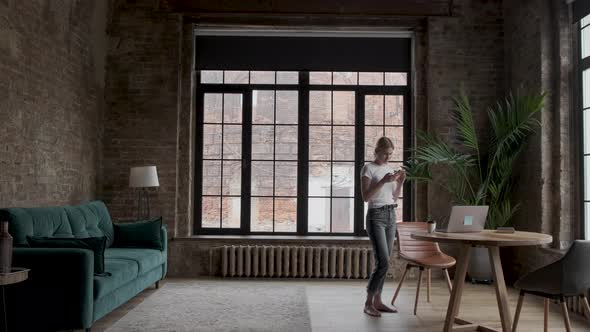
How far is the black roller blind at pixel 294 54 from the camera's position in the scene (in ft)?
26.2

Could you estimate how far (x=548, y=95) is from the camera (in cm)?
669

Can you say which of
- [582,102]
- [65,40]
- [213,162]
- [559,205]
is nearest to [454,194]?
[559,205]

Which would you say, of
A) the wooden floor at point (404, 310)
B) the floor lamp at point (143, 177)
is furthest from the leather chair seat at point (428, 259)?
the floor lamp at point (143, 177)

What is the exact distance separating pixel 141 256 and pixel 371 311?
243 cm

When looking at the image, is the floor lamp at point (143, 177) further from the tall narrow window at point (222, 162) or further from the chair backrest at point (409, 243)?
the chair backrest at point (409, 243)

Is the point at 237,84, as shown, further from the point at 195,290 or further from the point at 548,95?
the point at 548,95

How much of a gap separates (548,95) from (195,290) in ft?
15.9

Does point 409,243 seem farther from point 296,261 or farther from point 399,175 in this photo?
point 296,261

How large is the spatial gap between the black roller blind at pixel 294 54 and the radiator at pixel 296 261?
258cm

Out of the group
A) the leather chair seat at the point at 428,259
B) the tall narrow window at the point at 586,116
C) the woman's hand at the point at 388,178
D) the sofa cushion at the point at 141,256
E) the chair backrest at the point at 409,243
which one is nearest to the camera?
the woman's hand at the point at 388,178

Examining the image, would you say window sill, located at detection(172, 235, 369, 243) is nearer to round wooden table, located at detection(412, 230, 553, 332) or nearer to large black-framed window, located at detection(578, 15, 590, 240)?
large black-framed window, located at detection(578, 15, 590, 240)

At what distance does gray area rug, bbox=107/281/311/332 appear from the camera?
4.90m

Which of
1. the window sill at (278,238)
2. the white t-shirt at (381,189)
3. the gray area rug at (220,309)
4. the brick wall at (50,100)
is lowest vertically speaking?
the gray area rug at (220,309)

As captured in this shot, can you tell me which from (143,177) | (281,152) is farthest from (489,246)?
(143,177)
